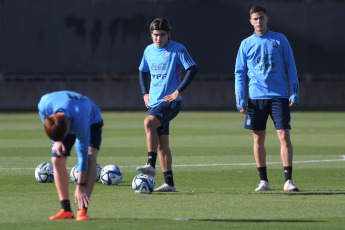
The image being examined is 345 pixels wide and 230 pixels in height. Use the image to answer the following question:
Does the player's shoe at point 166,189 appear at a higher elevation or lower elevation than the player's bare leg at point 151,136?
lower

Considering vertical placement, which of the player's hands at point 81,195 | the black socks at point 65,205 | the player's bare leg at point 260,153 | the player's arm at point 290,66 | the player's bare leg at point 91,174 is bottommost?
the player's bare leg at point 260,153

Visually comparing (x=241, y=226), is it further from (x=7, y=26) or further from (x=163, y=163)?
(x=7, y=26)

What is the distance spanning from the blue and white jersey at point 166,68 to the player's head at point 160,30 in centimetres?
12

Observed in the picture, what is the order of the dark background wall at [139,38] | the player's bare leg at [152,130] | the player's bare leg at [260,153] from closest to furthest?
the player's bare leg at [152,130] → the player's bare leg at [260,153] → the dark background wall at [139,38]

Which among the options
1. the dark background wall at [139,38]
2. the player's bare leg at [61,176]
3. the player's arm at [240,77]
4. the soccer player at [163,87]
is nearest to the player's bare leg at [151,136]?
the soccer player at [163,87]

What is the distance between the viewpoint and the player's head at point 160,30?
10516 mm

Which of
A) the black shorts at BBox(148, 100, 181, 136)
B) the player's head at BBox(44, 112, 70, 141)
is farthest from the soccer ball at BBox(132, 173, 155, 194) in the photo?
the player's head at BBox(44, 112, 70, 141)

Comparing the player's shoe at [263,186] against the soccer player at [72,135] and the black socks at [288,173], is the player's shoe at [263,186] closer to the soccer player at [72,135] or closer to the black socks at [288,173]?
the black socks at [288,173]

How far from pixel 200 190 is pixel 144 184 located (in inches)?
33.1

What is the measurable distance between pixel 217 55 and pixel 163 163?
32499mm

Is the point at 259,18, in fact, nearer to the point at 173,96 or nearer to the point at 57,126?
the point at 173,96

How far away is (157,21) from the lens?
10.5m

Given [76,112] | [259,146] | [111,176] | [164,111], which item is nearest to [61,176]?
[76,112]

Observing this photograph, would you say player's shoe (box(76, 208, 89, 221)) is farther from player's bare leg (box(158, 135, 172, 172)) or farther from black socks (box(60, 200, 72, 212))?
player's bare leg (box(158, 135, 172, 172))
